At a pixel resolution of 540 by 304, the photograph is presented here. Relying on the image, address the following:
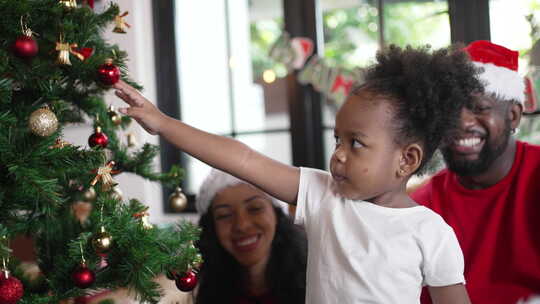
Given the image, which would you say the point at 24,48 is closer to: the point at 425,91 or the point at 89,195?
the point at 89,195

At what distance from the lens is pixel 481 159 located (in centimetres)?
153

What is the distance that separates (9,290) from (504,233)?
1.21 metres

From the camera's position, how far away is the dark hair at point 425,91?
987 millimetres

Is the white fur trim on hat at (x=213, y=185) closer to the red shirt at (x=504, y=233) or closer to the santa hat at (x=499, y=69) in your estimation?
the red shirt at (x=504, y=233)

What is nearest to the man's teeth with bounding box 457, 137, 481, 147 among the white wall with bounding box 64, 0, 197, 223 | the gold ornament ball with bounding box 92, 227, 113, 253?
the gold ornament ball with bounding box 92, 227, 113, 253

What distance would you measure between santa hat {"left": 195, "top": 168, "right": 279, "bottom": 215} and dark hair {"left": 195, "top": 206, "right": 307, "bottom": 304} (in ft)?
0.10

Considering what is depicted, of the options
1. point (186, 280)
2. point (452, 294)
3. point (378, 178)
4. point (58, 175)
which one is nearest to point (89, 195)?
point (58, 175)

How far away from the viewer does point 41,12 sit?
1023mm

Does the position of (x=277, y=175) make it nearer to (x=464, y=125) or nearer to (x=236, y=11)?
(x=464, y=125)

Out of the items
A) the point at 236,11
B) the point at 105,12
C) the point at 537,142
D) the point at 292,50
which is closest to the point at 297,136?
the point at 292,50

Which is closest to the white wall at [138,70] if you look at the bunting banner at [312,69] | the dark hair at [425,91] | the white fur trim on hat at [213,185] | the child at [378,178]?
the bunting banner at [312,69]

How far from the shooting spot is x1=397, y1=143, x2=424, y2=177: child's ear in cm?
101

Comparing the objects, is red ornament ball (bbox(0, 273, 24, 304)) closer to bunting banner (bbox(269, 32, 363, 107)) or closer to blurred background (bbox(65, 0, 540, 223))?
blurred background (bbox(65, 0, 540, 223))

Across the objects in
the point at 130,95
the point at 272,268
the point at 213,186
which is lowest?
the point at 272,268
